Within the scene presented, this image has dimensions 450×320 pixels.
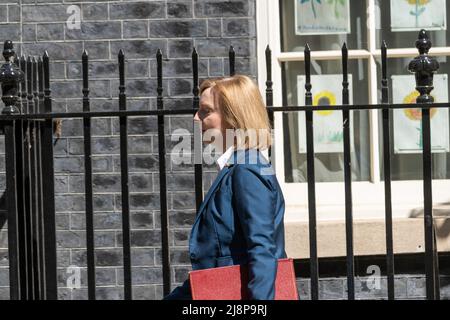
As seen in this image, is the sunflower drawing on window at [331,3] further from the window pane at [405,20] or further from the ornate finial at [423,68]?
the ornate finial at [423,68]

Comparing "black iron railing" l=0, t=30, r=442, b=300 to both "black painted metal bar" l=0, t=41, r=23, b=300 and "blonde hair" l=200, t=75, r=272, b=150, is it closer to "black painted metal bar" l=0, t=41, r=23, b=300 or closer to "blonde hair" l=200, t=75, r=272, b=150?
"black painted metal bar" l=0, t=41, r=23, b=300

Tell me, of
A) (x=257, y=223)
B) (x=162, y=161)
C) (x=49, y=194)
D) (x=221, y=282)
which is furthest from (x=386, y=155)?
(x=49, y=194)

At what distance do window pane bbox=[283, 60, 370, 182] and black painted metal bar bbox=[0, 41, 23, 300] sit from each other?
203cm

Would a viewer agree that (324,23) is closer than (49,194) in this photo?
No

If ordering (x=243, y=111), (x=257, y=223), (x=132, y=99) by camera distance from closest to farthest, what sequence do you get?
(x=257, y=223)
(x=243, y=111)
(x=132, y=99)

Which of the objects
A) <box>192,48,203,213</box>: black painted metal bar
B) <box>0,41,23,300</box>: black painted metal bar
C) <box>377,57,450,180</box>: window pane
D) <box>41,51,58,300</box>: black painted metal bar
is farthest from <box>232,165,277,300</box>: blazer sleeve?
<box>377,57,450,180</box>: window pane

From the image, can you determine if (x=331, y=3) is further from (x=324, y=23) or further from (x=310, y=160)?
(x=310, y=160)

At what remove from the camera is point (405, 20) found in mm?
6414

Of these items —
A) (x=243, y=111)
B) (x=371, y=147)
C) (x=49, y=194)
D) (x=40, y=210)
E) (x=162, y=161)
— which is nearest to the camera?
(x=243, y=111)

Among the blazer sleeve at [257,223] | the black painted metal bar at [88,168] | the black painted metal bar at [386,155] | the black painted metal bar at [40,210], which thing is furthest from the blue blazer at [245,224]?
the black painted metal bar at [40,210]

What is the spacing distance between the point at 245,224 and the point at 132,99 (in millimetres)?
2656

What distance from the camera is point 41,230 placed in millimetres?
5457

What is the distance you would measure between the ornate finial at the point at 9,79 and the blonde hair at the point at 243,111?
1.22m
